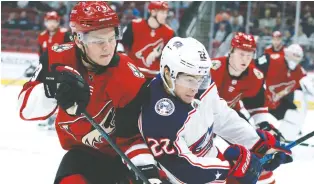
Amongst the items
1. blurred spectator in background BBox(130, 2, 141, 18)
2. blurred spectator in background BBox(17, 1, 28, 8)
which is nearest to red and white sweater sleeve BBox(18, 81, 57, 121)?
blurred spectator in background BBox(130, 2, 141, 18)

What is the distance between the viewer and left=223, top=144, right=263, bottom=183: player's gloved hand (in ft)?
6.42

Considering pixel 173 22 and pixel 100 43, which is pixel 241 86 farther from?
pixel 173 22

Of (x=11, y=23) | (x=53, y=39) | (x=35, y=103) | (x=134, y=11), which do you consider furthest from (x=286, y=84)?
(x=11, y=23)

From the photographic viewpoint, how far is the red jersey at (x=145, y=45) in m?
4.64

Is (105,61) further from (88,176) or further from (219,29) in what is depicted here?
(219,29)

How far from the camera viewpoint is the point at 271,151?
224 cm

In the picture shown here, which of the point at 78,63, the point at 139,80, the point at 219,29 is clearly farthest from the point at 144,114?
the point at 219,29

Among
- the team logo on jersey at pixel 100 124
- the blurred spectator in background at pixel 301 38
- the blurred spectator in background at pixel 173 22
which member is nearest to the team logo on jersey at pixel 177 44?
the team logo on jersey at pixel 100 124

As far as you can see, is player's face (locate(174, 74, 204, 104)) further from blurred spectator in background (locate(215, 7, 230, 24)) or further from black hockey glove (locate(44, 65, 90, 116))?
blurred spectator in background (locate(215, 7, 230, 24))

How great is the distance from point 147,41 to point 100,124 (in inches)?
107

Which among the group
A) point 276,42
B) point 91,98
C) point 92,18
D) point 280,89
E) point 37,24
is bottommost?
point 37,24

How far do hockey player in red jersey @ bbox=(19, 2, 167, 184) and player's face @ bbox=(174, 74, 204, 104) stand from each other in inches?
6.0

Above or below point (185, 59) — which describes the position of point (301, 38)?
below

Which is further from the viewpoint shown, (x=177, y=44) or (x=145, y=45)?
(x=145, y=45)
